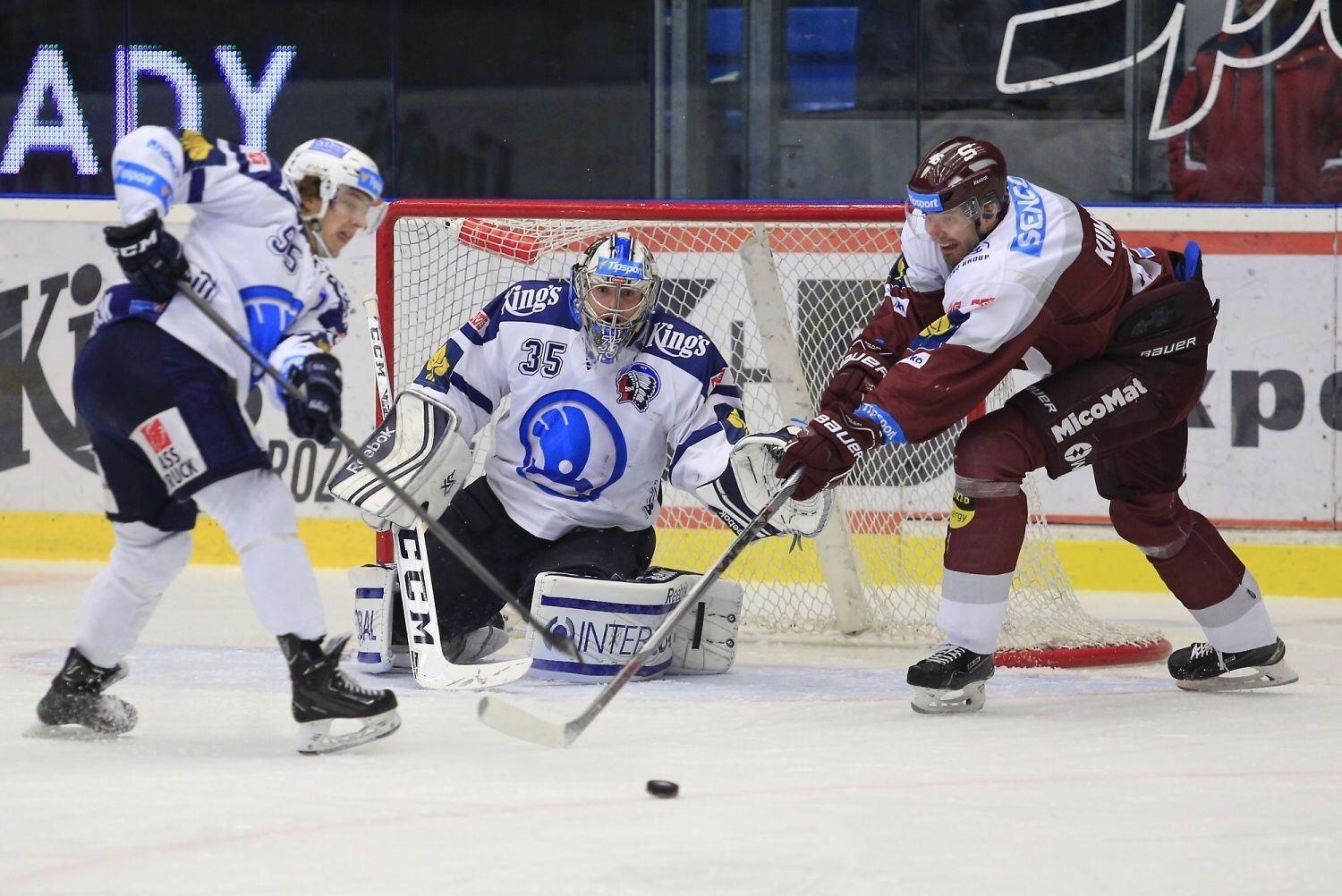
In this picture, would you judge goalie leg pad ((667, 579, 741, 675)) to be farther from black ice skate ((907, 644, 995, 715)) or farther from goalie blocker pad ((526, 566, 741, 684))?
black ice skate ((907, 644, 995, 715))

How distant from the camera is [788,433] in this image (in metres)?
3.38

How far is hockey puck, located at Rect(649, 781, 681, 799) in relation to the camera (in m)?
2.35

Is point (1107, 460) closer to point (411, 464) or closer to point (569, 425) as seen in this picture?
point (569, 425)

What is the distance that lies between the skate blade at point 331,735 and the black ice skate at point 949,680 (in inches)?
37.3

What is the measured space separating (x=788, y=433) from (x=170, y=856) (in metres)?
1.66

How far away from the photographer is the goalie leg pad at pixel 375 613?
3.49m

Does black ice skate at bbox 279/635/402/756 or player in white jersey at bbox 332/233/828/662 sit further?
player in white jersey at bbox 332/233/828/662

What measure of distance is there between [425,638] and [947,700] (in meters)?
1.02

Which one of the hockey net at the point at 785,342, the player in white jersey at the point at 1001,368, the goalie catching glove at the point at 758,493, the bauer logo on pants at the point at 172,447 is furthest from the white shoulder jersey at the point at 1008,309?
the bauer logo on pants at the point at 172,447

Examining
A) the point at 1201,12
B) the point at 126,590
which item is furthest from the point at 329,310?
the point at 1201,12

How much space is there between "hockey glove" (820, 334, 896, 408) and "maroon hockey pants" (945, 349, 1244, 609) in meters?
0.21

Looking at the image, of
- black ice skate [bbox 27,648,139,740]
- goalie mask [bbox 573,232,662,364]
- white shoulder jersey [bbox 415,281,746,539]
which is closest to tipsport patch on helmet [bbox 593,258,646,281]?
goalie mask [bbox 573,232,662,364]

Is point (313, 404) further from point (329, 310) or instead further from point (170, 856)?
point (170, 856)

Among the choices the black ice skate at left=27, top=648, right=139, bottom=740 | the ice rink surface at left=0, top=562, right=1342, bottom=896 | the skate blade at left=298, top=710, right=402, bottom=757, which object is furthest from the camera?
the black ice skate at left=27, top=648, right=139, bottom=740
